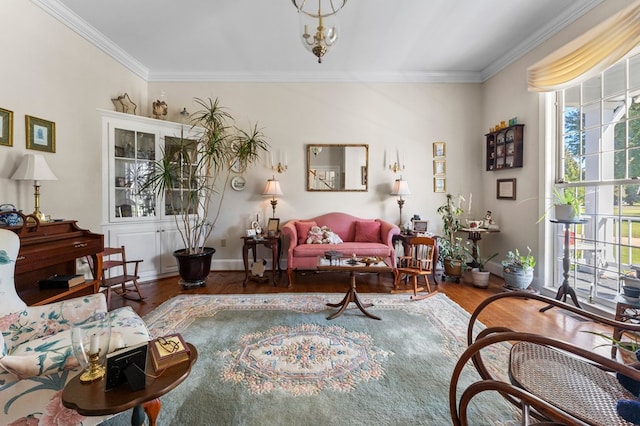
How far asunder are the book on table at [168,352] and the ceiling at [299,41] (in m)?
3.17

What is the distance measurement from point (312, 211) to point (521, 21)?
3625 mm

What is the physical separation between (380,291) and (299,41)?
3.45m

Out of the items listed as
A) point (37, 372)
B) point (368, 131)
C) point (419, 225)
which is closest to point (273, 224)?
point (368, 131)

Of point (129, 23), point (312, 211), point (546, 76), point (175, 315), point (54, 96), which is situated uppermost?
point (129, 23)

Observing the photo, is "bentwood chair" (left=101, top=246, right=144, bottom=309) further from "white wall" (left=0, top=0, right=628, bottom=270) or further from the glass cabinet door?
"white wall" (left=0, top=0, right=628, bottom=270)

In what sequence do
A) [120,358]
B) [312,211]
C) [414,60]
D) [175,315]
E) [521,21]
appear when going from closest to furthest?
1. [120,358]
2. [175,315]
3. [521,21]
4. [414,60]
5. [312,211]

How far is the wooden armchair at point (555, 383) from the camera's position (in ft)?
3.07

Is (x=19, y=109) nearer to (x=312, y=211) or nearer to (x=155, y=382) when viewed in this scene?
(x=155, y=382)

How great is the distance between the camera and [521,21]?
125 inches

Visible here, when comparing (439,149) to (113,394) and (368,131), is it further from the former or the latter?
(113,394)

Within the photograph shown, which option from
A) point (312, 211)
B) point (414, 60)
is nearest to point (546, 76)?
point (414, 60)

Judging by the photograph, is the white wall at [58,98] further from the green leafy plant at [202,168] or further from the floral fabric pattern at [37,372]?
the floral fabric pattern at [37,372]

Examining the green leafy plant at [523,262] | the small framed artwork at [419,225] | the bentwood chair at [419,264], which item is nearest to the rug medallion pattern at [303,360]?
the bentwood chair at [419,264]

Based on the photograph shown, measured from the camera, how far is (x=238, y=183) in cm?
458
